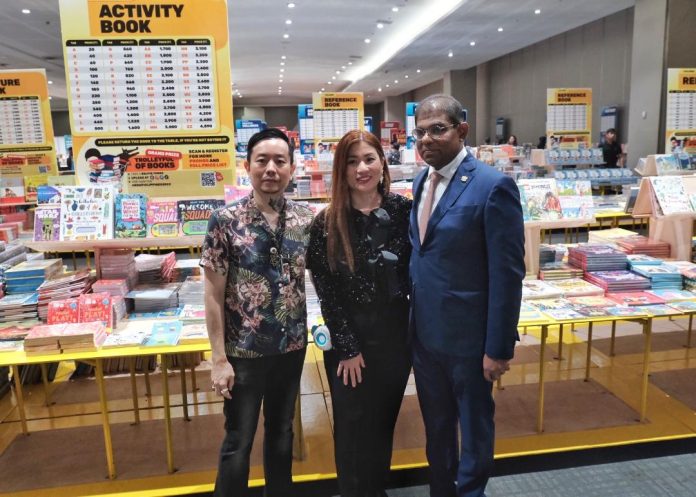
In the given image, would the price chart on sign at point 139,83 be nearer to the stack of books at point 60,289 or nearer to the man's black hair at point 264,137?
the stack of books at point 60,289

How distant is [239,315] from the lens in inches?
83.4

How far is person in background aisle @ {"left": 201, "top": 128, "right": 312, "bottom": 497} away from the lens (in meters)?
2.08

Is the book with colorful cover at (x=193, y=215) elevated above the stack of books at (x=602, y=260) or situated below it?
above

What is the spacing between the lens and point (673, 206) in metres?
3.82

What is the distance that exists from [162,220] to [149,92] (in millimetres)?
728

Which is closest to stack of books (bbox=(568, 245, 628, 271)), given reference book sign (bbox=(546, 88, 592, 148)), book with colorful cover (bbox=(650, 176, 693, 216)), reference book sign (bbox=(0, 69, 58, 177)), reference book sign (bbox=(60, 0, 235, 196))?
book with colorful cover (bbox=(650, 176, 693, 216))

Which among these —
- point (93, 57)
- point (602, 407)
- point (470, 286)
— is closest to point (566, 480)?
point (602, 407)

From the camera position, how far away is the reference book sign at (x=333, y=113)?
28.5 feet

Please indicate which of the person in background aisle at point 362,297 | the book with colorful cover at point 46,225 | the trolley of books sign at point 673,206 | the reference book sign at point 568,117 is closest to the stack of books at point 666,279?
the trolley of books sign at point 673,206

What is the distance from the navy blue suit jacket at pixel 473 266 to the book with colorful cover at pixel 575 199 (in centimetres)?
196

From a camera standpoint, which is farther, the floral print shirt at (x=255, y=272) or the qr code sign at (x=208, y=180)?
the qr code sign at (x=208, y=180)

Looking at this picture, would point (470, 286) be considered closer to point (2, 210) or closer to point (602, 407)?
point (602, 407)

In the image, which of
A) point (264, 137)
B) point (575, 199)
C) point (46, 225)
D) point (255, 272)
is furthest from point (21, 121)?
point (575, 199)

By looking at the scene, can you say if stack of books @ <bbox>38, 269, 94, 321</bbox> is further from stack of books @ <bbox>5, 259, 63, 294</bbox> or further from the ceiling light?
the ceiling light
